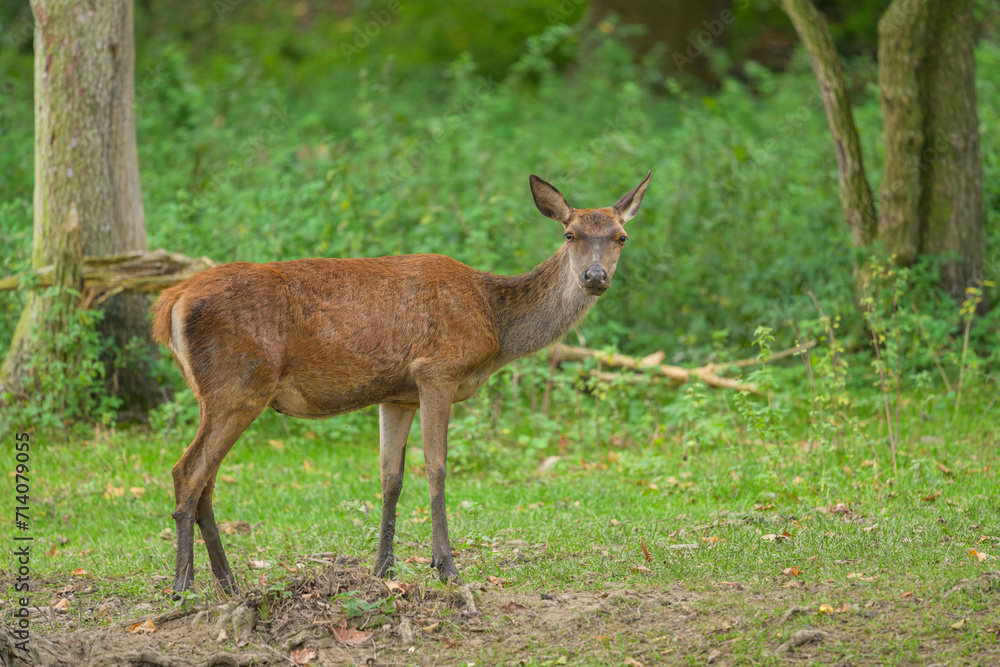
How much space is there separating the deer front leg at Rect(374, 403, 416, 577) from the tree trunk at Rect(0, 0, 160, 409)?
14.9 ft

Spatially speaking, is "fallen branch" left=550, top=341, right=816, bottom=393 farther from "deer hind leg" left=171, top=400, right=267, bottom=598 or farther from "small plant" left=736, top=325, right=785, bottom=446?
"deer hind leg" left=171, top=400, right=267, bottom=598

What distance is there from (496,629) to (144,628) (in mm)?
Result: 1822

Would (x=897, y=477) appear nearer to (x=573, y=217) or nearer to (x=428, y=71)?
(x=573, y=217)

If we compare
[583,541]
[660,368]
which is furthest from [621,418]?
[583,541]

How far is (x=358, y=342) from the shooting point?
5777 mm

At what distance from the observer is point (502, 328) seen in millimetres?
6395

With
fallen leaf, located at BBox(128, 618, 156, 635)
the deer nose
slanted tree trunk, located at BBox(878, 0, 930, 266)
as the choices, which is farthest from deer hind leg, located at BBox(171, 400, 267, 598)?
slanted tree trunk, located at BBox(878, 0, 930, 266)

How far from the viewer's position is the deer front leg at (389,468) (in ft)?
19.6

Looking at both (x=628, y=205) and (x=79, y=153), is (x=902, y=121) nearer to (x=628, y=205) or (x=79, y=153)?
(x=628, y=205)

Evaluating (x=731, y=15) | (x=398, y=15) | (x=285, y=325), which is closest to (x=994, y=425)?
(x=285, y=325)

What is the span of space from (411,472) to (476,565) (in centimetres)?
263

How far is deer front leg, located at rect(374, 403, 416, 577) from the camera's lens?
235 inches

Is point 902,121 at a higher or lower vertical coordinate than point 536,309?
higher

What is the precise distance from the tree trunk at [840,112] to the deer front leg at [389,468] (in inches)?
229
